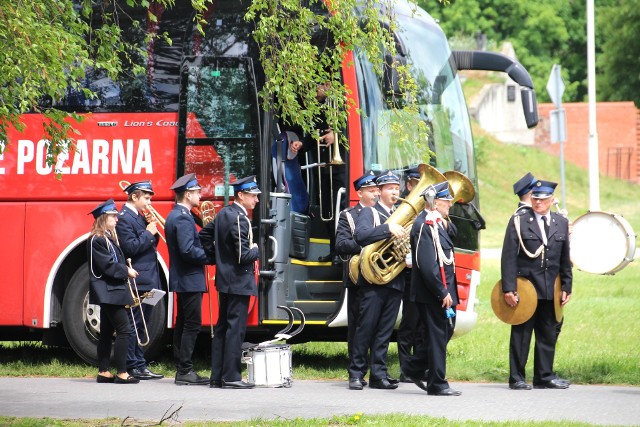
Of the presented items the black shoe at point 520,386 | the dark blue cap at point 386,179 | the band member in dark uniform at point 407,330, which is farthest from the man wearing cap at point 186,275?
the black shoe at point 520,386

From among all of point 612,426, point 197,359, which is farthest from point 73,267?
point 612,426

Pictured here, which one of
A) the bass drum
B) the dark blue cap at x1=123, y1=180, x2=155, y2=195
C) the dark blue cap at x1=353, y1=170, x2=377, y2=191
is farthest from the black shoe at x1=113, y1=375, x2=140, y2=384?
the bass drum

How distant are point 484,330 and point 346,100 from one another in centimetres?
585

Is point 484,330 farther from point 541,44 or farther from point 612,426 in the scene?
point 541,44

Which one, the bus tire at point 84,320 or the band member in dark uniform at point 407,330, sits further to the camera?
the bus tire at point 84,320

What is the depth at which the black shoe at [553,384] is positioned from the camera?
11812mm

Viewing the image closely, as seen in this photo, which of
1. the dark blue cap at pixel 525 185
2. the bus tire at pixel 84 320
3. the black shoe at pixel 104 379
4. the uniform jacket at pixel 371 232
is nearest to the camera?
the uniform jacket at pixel 371 232

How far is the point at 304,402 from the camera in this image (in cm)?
1094

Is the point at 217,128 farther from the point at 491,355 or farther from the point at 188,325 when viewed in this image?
the point at 491,355

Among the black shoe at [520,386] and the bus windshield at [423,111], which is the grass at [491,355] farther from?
the bus windshield at [423,111]

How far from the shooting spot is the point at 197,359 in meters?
14.2

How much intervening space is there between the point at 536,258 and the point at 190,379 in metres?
3.27

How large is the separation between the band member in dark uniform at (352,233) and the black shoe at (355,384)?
7 centimetres

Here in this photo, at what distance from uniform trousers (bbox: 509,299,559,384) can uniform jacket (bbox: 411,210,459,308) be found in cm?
76
